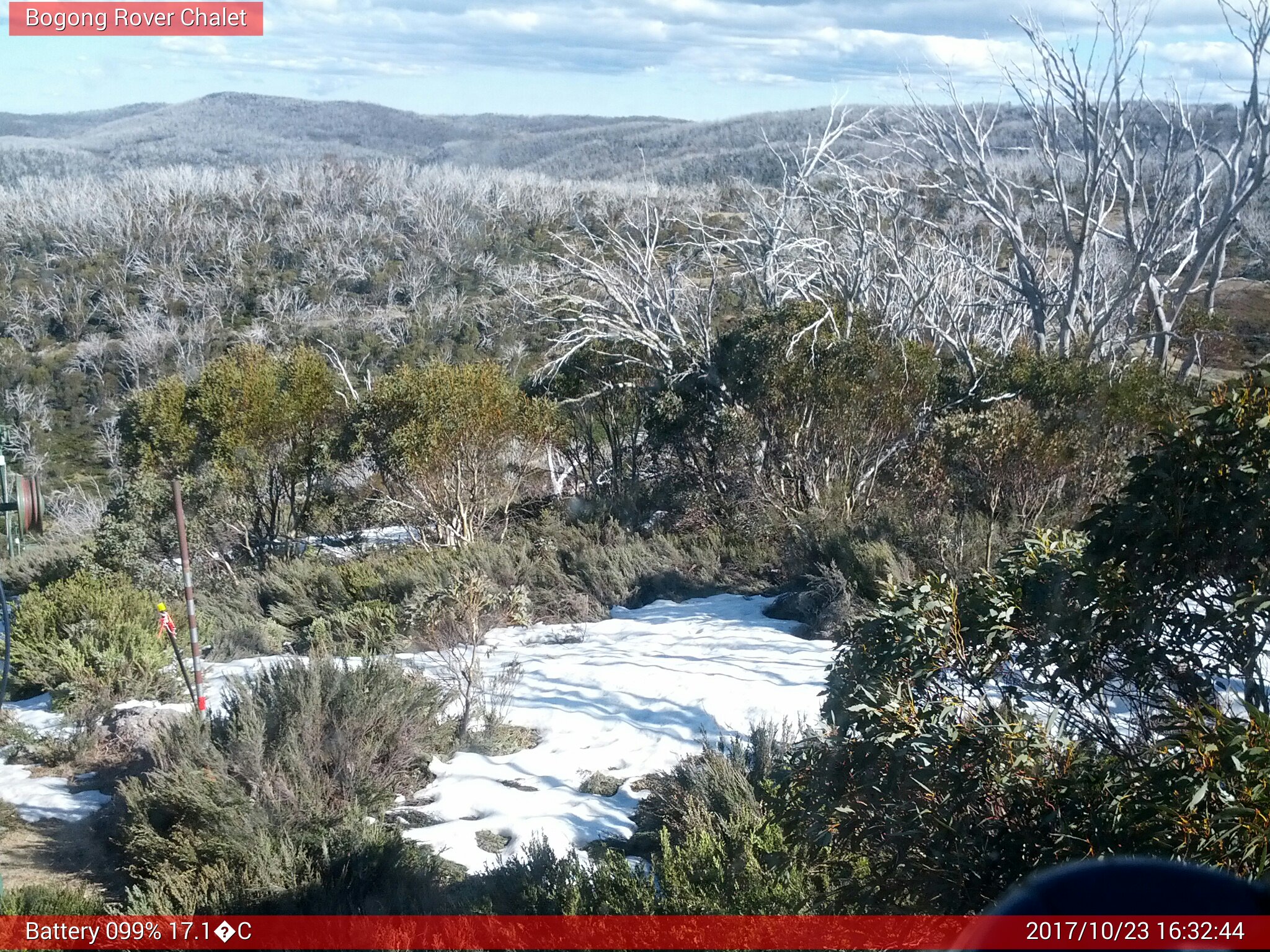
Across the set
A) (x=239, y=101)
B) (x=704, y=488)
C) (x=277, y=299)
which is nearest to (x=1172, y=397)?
(x=704, y=488)

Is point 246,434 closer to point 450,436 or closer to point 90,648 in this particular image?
point 450,436

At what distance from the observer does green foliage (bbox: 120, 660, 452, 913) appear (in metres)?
3.97

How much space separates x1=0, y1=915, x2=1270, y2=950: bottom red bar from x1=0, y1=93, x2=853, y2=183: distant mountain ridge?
64.2 m

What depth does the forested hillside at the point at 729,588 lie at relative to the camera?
9.91 feet

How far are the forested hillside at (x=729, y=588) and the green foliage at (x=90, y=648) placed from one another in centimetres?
4

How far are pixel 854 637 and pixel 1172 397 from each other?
6458mm

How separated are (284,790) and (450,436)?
7.84m

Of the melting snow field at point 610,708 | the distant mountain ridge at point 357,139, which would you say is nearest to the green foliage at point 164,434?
the melting snow field at point 610,708

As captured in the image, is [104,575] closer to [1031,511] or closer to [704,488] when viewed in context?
[704,488]

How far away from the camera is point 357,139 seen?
335 feet

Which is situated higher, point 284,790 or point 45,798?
point 284,790

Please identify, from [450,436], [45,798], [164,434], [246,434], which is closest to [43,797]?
[45,798]

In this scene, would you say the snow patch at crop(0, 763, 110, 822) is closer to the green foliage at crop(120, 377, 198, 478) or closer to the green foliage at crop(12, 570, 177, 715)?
the green foliage at crop(12, 570, 177, 715)

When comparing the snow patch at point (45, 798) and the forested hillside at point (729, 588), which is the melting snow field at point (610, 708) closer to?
the forested hillside at point (729, 588)
